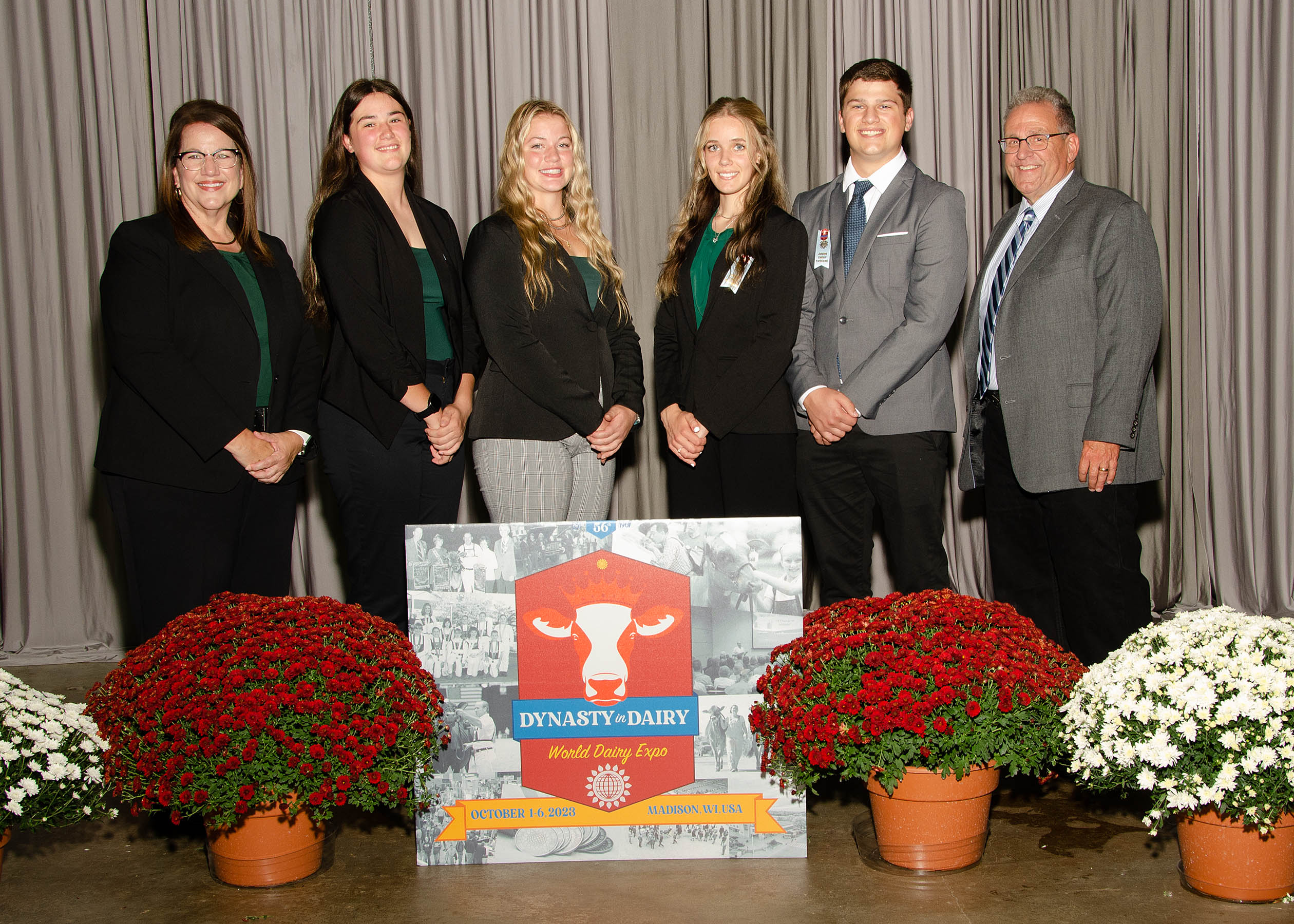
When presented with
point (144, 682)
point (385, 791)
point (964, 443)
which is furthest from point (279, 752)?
point (964, 443)

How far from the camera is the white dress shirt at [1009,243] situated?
2.82 m

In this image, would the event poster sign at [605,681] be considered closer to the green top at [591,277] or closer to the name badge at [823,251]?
the green top at [591,277]

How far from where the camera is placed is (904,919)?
6.13ft

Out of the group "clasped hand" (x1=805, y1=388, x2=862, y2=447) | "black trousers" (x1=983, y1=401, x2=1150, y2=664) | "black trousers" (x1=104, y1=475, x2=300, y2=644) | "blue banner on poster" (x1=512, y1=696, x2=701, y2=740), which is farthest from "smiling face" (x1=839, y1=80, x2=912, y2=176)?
"black trousers" (x1=104, y1=475, x2=300, y2=644)

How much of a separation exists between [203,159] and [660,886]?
2022 mm

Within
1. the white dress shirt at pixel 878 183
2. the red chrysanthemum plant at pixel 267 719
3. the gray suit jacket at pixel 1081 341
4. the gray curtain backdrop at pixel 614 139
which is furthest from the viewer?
the gray curtain backdrop at pixel 614 139

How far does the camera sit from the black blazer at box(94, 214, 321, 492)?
2426 mm

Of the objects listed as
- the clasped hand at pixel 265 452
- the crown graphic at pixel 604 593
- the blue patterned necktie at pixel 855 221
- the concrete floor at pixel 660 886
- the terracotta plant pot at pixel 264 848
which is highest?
the blue patterned necktie at pixel 855 221

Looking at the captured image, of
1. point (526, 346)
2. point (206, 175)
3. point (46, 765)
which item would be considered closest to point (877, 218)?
point (526, 346)

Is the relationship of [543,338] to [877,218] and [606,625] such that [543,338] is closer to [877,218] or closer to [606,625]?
[606,625]

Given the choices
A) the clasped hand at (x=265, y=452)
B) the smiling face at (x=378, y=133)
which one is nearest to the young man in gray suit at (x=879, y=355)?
the smiling face at (x=378, y=133)

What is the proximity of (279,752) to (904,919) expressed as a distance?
1.19m

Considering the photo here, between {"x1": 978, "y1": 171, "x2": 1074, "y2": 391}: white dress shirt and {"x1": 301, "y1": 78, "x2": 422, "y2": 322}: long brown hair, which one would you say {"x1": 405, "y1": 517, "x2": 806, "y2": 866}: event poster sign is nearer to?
{"x1": 301, "y1": 78, "x2": 422, "y2": 322}: long brown hair

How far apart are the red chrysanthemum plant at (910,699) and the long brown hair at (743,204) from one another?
1.06m
